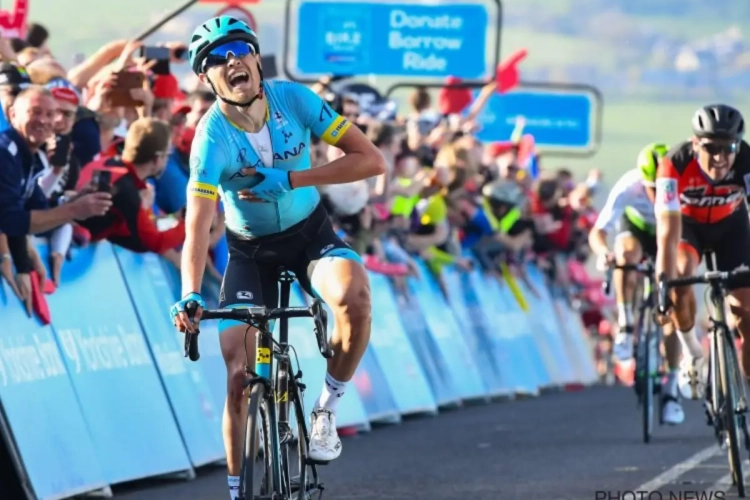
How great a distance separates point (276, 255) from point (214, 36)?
1095mm

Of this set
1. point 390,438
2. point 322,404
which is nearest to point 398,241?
point 390,438

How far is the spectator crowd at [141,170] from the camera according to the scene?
11.7 m

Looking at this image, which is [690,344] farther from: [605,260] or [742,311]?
[605,260]

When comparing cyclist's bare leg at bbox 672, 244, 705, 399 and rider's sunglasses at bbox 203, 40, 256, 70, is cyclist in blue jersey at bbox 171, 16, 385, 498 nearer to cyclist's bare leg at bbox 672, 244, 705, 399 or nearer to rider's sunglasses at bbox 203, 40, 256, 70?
rider's sunglasses at bbox 203, 40, 256, 70

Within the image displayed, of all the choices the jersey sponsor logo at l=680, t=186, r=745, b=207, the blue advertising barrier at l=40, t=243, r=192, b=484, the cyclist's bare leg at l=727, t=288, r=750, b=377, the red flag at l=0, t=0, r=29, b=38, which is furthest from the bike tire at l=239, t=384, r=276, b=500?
the red flag at l=0, t=0, r=29, b=38

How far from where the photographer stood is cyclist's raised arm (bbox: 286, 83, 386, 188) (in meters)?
9.60

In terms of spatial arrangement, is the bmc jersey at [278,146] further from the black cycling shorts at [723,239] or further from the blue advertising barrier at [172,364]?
the black cycling shorts at [723,239]

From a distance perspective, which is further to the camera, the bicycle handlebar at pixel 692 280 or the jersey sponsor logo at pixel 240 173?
the bicycle handlebar at pixel 692 280

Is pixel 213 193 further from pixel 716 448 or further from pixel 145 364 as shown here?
pixel 716 448

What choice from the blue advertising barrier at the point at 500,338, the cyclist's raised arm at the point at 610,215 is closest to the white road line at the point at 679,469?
the cyclist's raised arm at the point at 610,215

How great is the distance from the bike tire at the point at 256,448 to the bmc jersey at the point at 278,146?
1035 mm

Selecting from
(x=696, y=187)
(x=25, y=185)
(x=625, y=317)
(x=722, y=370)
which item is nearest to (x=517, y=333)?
(x=625, y=317)

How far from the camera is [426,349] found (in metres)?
19.9

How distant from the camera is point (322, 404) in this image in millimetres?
9781
